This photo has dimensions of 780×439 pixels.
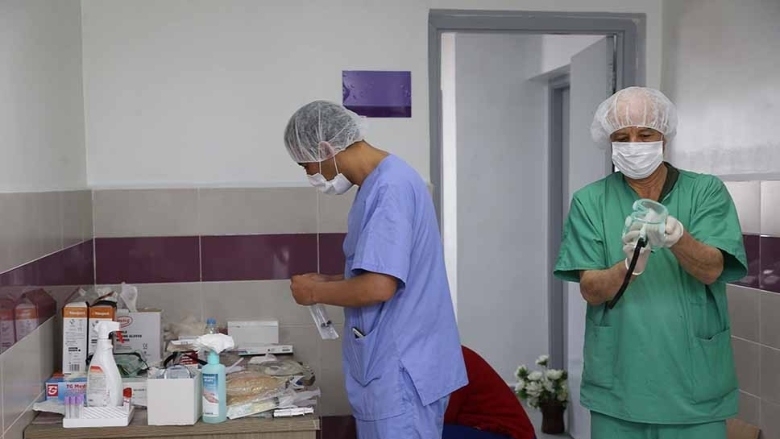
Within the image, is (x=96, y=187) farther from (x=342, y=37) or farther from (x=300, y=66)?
(x=342, y=37)

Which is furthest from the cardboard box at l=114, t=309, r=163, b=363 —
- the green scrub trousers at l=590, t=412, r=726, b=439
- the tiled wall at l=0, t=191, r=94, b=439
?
the green scrub trousers at l=590, t=412, r=726, b=439

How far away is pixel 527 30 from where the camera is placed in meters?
3.20

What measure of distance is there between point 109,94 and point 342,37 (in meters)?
0.83

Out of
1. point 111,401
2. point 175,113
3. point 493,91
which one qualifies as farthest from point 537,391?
point 111,401

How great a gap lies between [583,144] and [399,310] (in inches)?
73.8

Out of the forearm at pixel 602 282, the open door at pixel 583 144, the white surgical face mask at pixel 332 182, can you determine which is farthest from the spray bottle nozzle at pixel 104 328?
the open door at pixel 583 144

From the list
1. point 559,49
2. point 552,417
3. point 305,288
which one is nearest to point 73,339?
point 305,288

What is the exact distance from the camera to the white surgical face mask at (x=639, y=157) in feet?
6.83

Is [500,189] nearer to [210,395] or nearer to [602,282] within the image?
[602,282]

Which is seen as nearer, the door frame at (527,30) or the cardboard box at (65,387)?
the cardboard box at (65,387)

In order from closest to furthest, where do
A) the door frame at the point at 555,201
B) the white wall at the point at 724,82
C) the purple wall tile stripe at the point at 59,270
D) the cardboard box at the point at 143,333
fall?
the purple wall tile stripe at the point at 59,270 < the cardboard box at the point at 143,333 < the white wall at the point at 724,82 < the door frame at the point at 555,201

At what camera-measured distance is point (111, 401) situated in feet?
6.70

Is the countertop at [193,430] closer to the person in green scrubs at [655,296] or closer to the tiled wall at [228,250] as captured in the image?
the person in green scrubs at [655,296]

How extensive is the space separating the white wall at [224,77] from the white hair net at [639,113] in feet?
3.38
